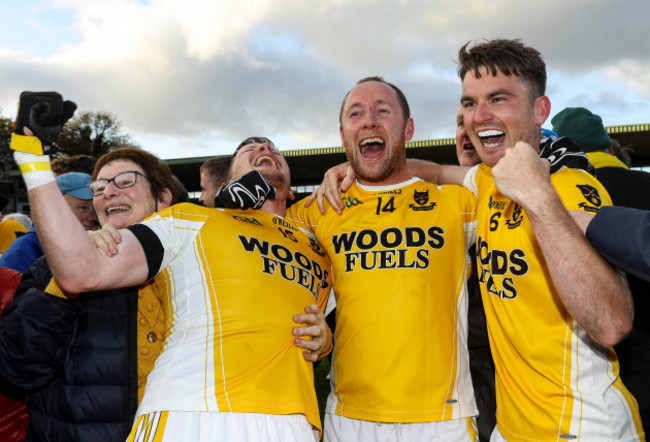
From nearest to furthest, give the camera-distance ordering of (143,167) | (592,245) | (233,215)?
(592,245) → (233,215) → (143,167)

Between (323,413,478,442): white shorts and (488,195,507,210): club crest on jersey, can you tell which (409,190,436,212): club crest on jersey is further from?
(323,413,478,442): white shorts

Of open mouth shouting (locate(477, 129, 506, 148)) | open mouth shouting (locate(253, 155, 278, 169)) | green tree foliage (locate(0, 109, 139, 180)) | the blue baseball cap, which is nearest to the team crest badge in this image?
open mouth shouting (locate(477, 129, 506, 148))

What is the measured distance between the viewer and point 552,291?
237 centimetres

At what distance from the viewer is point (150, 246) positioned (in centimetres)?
236

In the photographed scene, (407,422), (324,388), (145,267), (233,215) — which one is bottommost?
(324,388)

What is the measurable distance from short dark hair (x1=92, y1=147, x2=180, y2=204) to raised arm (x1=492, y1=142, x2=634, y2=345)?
2.16 m

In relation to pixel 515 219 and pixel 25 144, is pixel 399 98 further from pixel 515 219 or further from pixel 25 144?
pixel 25 144

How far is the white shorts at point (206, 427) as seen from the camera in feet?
7.36

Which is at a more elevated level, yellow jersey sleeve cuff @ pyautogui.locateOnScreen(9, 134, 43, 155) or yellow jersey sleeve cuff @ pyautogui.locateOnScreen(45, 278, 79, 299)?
yellow jersey sleeve cuff @ pyautogui.locateOnScreen(9, 134, 43, 155)

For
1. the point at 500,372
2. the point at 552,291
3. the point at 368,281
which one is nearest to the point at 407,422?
the point at 500,372

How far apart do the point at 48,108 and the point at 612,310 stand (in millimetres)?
2330

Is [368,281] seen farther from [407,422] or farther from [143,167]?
[143,167]

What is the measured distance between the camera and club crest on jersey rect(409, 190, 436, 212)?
3127mm

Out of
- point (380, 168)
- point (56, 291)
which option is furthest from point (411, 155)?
point (56, 291)
